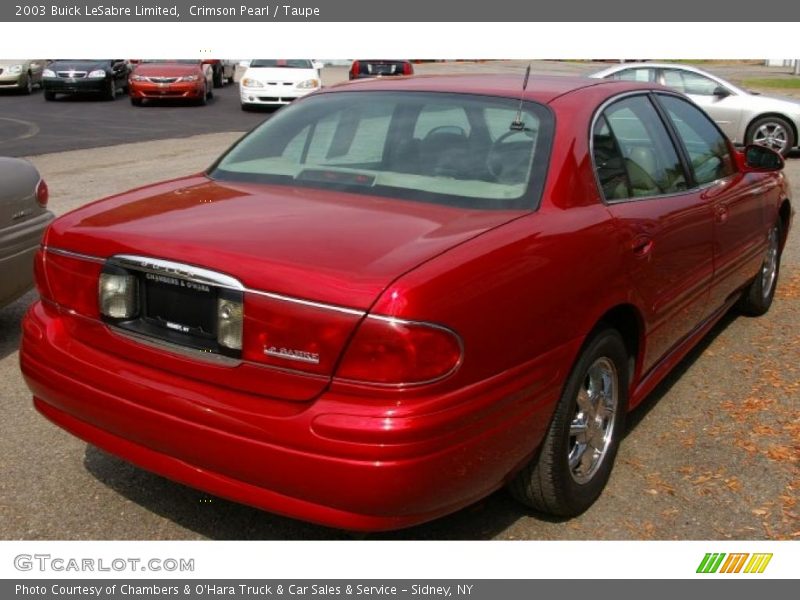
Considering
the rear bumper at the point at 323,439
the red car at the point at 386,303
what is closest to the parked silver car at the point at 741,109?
the red car at the point at 386,303

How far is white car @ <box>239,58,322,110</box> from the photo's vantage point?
69.8ft

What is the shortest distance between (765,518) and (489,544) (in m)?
1.09

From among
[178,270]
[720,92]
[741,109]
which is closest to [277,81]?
[720,92]

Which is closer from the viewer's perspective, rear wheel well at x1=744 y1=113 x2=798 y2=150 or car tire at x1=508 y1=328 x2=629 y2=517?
car tire at x1=508 y1=328 x2=629 y2=517

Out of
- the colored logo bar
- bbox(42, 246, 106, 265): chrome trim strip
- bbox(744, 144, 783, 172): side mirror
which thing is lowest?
the colored logo bar

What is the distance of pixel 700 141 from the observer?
15.4 ft

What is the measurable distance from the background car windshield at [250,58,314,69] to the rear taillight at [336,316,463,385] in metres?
20.2

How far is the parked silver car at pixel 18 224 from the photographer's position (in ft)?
16.4

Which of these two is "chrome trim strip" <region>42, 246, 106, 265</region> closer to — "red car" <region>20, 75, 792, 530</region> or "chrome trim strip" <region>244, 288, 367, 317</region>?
"red car" <region>20, 75, 792, 530</region>

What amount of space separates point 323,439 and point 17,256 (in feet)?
10.7

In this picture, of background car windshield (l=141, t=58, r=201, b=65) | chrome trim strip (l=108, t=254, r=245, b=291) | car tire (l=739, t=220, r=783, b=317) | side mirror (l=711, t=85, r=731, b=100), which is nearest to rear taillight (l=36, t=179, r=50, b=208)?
chrome trim strip (l=108, t=254, r=245, b=291)

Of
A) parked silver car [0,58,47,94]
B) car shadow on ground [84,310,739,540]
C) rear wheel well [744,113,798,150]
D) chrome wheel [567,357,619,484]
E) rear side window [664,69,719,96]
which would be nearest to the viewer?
car shadow on ground [84,310,739,540]

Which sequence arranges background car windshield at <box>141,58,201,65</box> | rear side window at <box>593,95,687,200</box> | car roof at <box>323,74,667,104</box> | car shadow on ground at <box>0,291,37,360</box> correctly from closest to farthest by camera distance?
rear side window at <box>593,95,687,200</box>
car roof at <box>323,74,667,104</box>
car shadow on ground at <box>0,291,37,360</box>
background car windshield at <box>141,58,201,65</box>

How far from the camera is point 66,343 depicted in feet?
10.2
